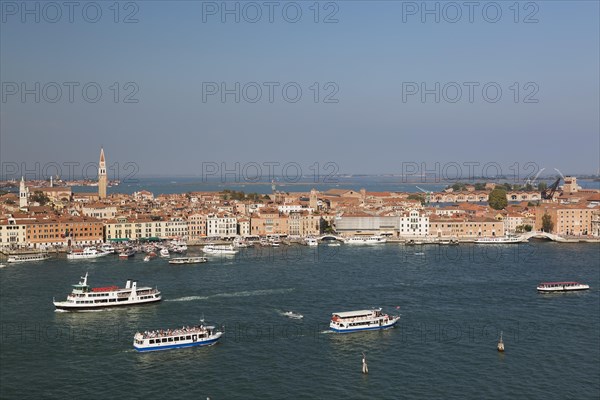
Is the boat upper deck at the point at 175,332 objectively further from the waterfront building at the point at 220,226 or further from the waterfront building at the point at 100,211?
the waterfront building at the point at 100,211

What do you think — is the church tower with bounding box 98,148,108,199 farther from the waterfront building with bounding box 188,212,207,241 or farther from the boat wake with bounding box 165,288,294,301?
the boat wake with bounding box 165,288,294,301

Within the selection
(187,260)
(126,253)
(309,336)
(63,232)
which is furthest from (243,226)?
(309,336)

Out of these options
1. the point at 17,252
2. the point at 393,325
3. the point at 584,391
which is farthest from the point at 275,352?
the point at 17,252

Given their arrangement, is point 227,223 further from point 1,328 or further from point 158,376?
point 158,376

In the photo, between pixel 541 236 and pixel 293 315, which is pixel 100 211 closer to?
pixel 541 236

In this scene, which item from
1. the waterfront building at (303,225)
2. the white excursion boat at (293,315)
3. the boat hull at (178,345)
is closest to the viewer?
A: the boat hull at (178,345)

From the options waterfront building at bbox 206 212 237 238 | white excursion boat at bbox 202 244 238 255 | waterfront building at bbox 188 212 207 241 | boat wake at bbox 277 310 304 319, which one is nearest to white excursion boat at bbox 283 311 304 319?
Answer: boat wake at bbox 277 310 304 319

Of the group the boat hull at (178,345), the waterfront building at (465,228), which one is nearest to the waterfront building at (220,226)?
the waterfront building at (465,228)
